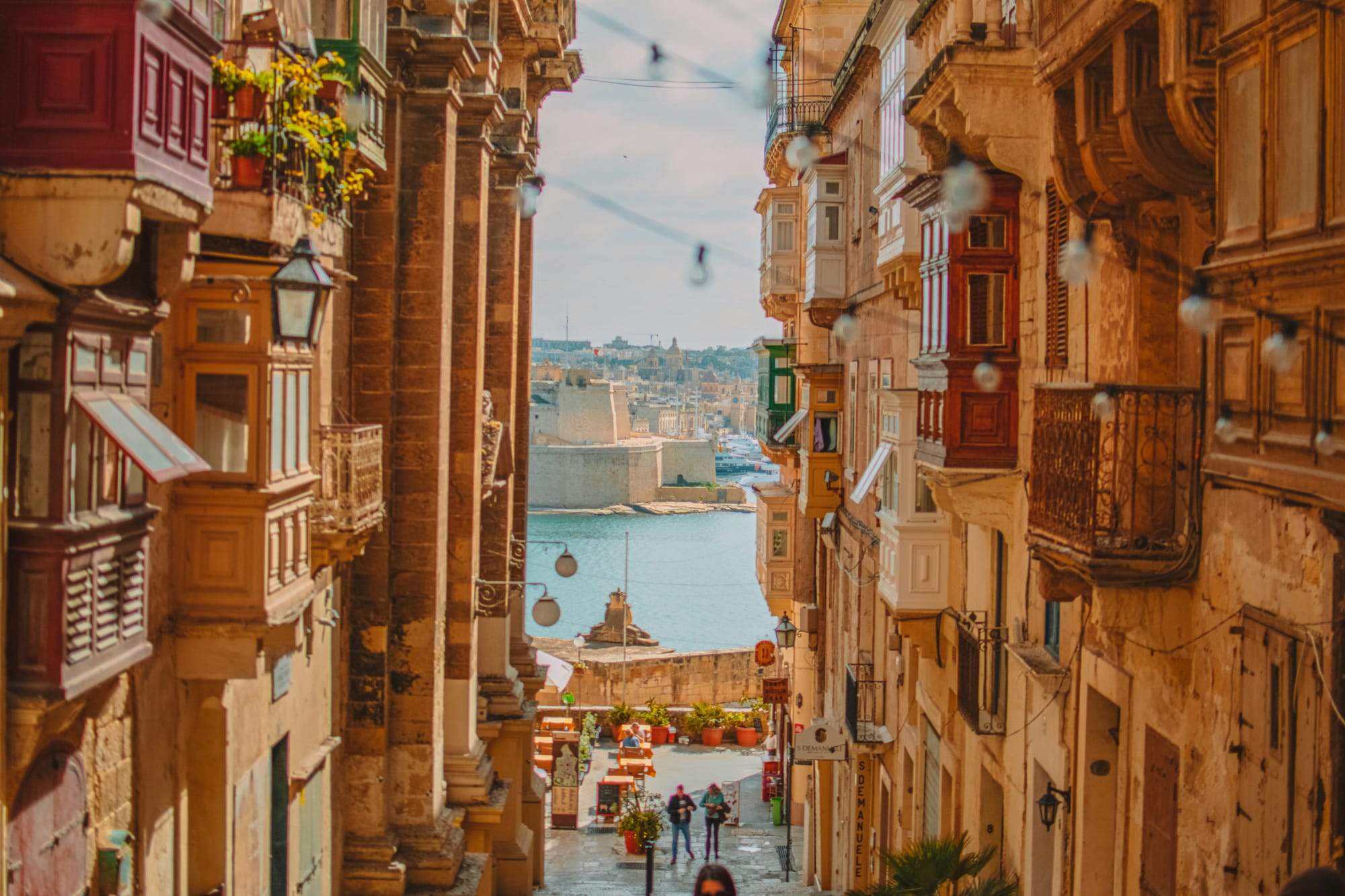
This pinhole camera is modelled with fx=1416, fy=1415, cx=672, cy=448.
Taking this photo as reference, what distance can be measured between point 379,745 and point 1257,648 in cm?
898

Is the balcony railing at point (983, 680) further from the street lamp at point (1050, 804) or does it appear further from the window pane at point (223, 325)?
the window pane at point (223, 325)

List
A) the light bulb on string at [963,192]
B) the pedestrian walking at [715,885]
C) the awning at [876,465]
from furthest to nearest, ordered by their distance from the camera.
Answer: the awning at [876,465], the light bulb on string at [963,192], the pedestrian walking at [715,885]

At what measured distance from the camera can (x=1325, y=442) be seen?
4.89m

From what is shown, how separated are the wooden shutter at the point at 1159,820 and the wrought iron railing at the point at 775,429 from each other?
18433 mm

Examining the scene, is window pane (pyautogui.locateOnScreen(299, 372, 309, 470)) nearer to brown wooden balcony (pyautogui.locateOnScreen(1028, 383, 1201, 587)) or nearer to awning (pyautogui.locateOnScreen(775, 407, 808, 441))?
brown wooden balcony (pyautogui.locateOnScreen(1028, 383, 1201, 587))

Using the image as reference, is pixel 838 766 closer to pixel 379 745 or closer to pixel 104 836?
pixel 379 745

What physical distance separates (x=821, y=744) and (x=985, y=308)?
876 centimetres

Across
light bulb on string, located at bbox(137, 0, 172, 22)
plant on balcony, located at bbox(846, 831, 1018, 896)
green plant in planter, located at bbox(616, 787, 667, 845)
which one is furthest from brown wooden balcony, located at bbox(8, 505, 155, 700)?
green plant in planter, located at bbox(616, 787, 667, 845)

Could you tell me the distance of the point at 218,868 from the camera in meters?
8.58

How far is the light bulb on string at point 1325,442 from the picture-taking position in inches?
191

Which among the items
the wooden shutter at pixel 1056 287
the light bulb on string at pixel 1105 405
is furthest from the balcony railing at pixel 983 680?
the light bulb on string at pixel 1105 405

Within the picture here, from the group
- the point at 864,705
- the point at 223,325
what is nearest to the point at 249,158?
the point at 223,325

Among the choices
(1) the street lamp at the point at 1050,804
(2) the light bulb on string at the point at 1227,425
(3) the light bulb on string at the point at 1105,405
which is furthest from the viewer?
(1) the street lamp at the point at 1050,804

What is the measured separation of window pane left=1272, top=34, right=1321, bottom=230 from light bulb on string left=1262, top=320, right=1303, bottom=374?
14.5 inches
